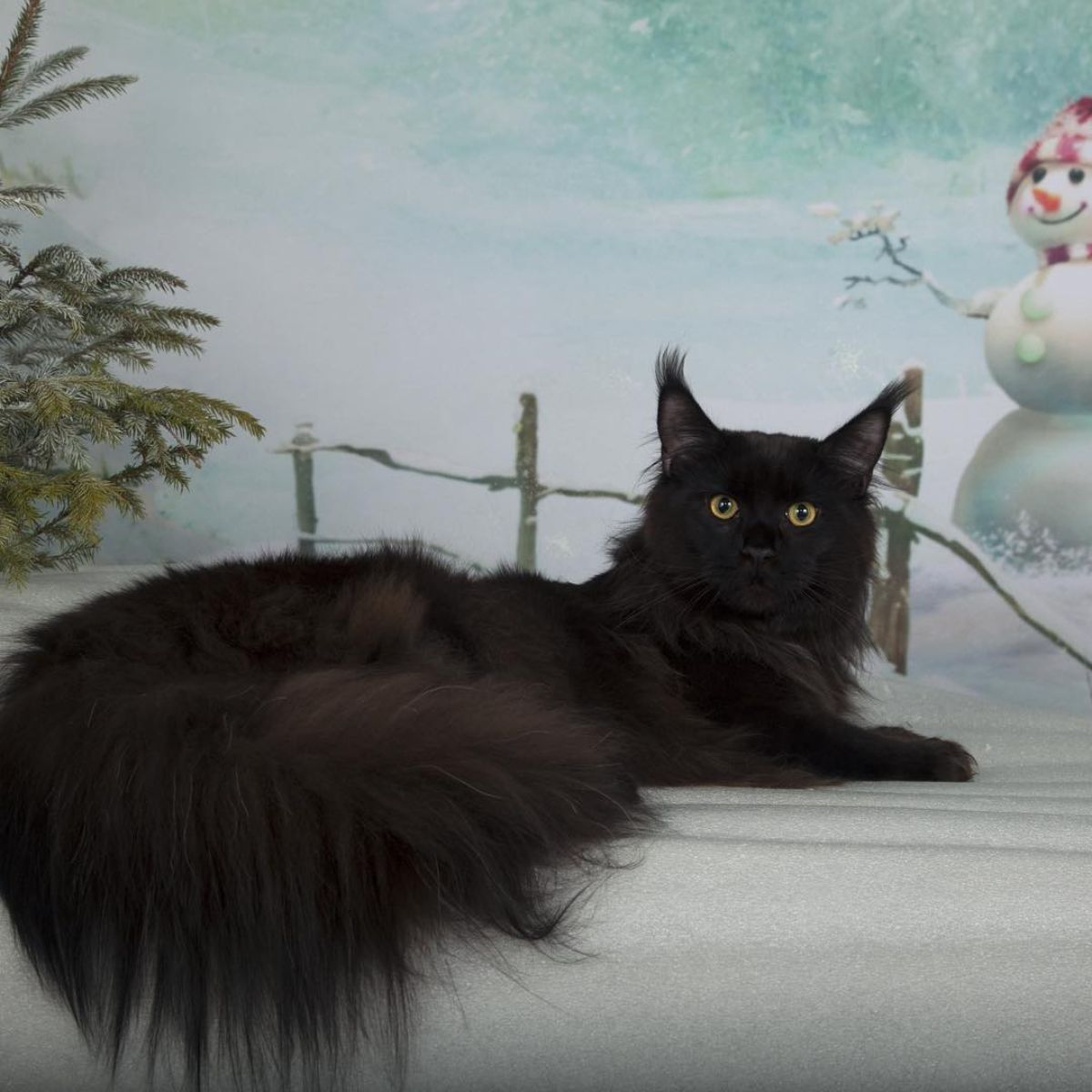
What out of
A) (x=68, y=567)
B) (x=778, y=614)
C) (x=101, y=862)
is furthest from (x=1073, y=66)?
(x=101, y=862)

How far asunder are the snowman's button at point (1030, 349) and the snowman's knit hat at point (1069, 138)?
1.98 ft

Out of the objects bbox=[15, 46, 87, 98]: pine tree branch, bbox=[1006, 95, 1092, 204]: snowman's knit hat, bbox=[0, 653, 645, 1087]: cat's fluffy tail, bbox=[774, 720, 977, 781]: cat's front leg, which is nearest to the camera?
bbox=[0, 653, 645, 1087]: cat's fluffy tail

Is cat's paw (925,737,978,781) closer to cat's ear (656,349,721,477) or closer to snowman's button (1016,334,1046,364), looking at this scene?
cat's ear (656,349,721,477)

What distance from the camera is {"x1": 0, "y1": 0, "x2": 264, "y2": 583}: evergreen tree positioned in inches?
93.4

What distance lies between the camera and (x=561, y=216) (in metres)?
4.35

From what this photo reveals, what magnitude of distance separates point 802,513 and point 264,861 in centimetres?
126

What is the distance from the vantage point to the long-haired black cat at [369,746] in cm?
118

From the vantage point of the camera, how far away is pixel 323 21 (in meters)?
4.27

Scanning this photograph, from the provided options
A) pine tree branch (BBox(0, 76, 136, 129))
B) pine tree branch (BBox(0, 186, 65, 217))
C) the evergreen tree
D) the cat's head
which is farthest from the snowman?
pine tree branch (BBox(0, 186, 65, 217))

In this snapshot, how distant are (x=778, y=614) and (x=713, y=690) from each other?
180 mm

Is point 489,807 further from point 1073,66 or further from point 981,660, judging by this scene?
point 1073,66

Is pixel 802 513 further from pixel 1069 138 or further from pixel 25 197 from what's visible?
pixel 1069 138

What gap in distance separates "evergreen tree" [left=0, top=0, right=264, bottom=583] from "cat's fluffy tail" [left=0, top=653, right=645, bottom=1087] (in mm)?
1067

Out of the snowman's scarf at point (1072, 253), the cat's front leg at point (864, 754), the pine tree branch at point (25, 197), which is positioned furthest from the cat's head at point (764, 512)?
the snowman's scarf at point (1072, 253)
